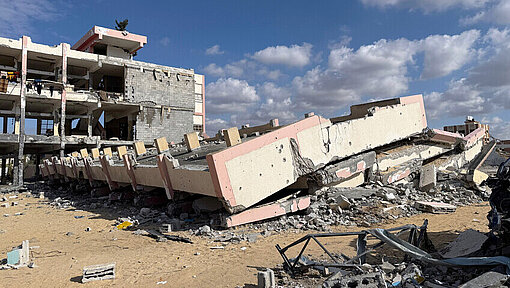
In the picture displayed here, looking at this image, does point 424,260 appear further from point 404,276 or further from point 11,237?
point 11,237

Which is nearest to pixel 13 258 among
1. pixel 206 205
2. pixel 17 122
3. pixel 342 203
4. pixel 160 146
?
pixel 206 205

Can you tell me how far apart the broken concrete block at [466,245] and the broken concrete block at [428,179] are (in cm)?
486

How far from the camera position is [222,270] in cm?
433

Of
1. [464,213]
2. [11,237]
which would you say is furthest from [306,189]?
[11,237]

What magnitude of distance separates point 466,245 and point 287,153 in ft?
11.2

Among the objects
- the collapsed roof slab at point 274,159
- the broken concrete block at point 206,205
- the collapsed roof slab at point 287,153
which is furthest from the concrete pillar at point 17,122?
the collapsed roof slab at point 287,153

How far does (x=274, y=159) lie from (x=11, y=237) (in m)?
6.04

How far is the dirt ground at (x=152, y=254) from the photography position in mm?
4156

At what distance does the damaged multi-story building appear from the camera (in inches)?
911

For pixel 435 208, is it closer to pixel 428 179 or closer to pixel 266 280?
pixel 428 179

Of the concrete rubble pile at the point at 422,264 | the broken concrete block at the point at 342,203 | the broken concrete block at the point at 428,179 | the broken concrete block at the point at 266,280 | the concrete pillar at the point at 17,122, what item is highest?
the concrete pillar at the point at 17,122

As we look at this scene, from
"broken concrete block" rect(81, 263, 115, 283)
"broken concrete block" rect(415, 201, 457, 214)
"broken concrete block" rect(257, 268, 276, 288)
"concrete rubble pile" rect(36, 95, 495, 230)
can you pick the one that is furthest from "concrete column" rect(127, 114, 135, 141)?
"broken concrete block" rect(257, 268, 276, 288)

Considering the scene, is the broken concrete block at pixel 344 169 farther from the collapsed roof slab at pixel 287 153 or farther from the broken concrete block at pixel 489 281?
the broken concrete block at pixel 489 281

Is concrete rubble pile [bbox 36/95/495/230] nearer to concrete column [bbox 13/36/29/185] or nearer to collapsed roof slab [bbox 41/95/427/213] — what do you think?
collapsed roof slab [bbox 41/95/427/213]
